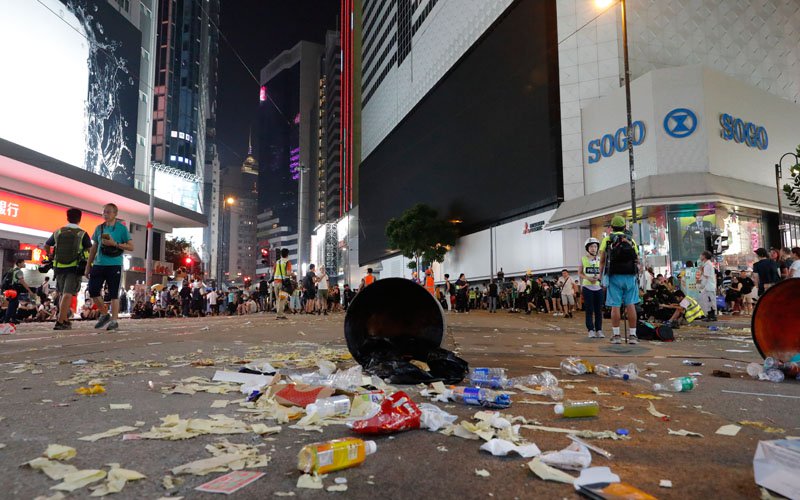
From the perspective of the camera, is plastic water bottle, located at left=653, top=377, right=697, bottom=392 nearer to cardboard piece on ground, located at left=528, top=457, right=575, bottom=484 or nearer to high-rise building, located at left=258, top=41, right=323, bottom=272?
cardboard piece on ground, located at left=528, top=457, right=575, bottom=484

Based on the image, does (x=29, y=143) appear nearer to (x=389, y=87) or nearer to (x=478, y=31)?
(x=478, y=31)

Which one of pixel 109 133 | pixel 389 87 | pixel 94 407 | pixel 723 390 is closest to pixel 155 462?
pixel 94 407

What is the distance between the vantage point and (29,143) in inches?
746

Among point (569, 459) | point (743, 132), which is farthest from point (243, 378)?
point (743, 132)

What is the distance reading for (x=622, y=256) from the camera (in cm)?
670

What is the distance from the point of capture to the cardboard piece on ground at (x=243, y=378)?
322cm

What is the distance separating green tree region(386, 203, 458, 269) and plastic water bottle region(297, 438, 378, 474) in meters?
33.1

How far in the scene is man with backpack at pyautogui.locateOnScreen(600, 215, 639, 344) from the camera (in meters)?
6.69

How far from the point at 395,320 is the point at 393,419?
2.28m

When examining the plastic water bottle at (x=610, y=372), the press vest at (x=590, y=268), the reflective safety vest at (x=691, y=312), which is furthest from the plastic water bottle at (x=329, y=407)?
the reflective safety vest at (x=691, y=312)

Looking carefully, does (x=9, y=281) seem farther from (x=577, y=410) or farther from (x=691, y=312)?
(x=691, y=312)

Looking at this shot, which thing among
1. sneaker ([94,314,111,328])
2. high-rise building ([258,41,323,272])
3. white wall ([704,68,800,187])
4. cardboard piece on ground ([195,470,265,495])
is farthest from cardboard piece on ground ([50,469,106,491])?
high-rise building ([258,41,323,272])

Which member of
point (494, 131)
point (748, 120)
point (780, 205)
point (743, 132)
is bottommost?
point (780, 205)

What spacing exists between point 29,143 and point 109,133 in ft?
22.0
